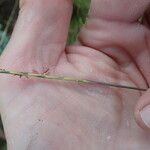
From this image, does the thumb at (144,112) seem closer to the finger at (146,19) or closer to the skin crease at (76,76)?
the skin crease at (76,76)

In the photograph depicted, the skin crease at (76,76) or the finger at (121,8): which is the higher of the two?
the finger at (121,8)

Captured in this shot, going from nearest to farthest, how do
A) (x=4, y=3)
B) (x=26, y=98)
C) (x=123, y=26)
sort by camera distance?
(x=26, y=98)
(x=123, y=26)
(x=4, y=3)

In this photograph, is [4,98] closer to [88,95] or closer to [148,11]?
[88,95]

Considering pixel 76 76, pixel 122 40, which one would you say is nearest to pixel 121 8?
pixel 122 40

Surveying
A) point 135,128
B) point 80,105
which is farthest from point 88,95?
point 135,128

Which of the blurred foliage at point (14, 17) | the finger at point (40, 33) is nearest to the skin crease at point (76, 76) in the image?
the finger at point (40, 33)

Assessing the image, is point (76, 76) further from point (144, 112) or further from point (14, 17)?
point (14, 17)
